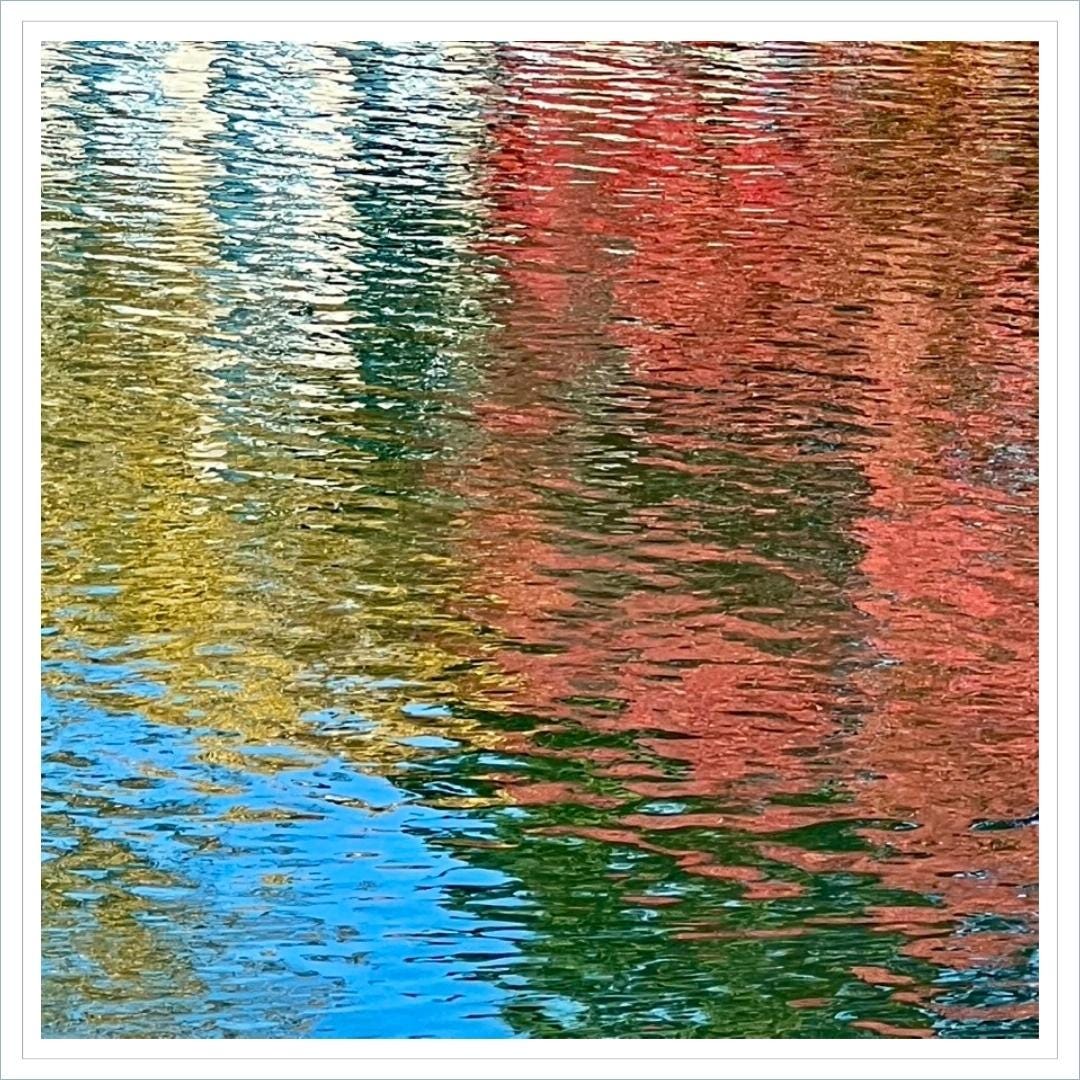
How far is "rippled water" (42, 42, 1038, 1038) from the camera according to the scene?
8.30 meters

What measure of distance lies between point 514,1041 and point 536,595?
3.19m

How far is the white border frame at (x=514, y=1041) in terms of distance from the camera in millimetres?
7883

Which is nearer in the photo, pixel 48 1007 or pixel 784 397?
pixel 48 1007

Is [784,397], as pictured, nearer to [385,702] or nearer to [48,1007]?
[385,702]

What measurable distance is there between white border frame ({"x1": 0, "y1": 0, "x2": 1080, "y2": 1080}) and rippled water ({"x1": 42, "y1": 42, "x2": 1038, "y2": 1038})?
0.31ft

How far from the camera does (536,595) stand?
10672 mm

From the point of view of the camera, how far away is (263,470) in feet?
39.9

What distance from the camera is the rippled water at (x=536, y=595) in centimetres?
830

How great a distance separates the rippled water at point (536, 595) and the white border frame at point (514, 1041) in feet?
0.31

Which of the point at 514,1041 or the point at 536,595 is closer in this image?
the point at 514,1041
